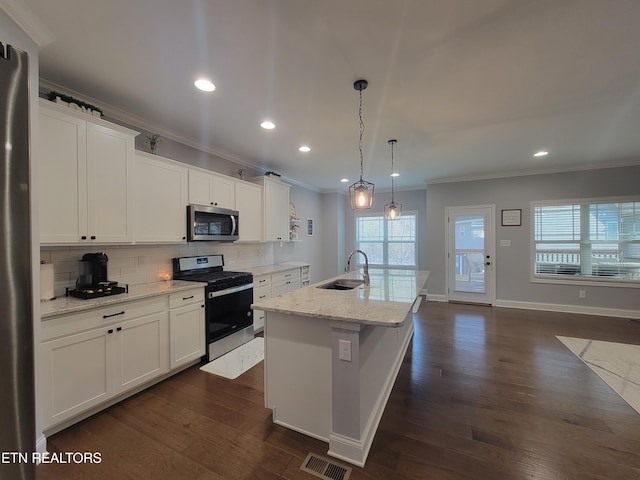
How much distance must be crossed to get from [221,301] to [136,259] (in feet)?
3.21

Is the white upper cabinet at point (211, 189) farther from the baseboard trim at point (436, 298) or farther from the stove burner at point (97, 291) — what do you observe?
the baseboard trim at point (436, 298)

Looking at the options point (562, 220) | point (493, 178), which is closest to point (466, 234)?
point (493, 178)

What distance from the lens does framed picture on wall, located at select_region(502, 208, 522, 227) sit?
5.16 metres

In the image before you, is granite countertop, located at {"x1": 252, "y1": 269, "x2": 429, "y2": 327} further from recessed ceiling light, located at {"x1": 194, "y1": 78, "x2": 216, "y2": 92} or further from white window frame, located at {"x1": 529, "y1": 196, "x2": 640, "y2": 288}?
white window frame, located at {"x1": 529, "y1": 196, "x2": 640, "y2": 288}

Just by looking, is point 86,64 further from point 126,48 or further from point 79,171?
point 79,171

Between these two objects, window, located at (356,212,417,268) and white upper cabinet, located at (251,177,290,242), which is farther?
window, located at (356,212,417,268)

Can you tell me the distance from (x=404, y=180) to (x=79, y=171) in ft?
17.7

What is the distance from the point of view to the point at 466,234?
18.2 feet

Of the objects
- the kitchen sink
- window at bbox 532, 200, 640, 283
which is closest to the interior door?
window at bbox 532, 200, 640, 283

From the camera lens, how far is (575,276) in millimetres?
4812

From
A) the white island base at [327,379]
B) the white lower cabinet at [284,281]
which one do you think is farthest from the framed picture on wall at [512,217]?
the white island base at [327,379]

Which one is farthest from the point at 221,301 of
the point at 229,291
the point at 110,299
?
the point at 110,299

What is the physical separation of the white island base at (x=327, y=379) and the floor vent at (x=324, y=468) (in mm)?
59

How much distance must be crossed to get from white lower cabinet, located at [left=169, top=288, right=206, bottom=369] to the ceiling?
1861mm
